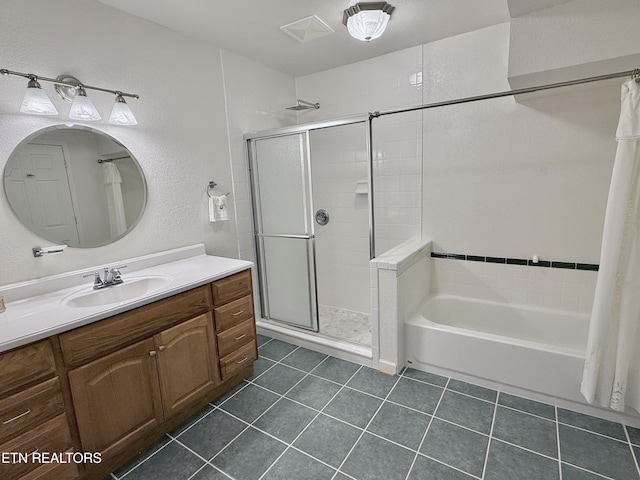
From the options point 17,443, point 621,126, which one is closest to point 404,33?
point 621,126

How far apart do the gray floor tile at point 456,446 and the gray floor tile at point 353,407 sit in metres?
0.34

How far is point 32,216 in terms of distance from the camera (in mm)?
1658

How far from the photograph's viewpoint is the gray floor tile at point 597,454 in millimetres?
1450

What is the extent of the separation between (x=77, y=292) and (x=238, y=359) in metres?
1.01

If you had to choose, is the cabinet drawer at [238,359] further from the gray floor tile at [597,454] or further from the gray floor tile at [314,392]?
the gray floor tile at [597,454]

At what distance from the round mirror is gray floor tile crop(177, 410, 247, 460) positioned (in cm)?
122

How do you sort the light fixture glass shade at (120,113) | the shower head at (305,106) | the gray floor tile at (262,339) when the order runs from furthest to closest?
1. the shower head at (305,106)
2. the gray floor tile at (262,339)
3. the light fixture glass shade at (120,113)

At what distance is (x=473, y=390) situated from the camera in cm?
206

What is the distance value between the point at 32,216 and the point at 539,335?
11.0 ft

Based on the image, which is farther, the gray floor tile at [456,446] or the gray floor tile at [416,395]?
the gray floor tile at [416,395]

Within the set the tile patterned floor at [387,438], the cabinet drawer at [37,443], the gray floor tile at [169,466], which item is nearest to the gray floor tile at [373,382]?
the tile patterned floor at [387,438]

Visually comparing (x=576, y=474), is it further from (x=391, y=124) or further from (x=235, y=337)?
(x=391, y=124)

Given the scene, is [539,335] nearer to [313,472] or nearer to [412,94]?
[313,472]

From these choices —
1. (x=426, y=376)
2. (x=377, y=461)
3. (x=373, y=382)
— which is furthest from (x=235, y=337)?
(x=426, y=376)
